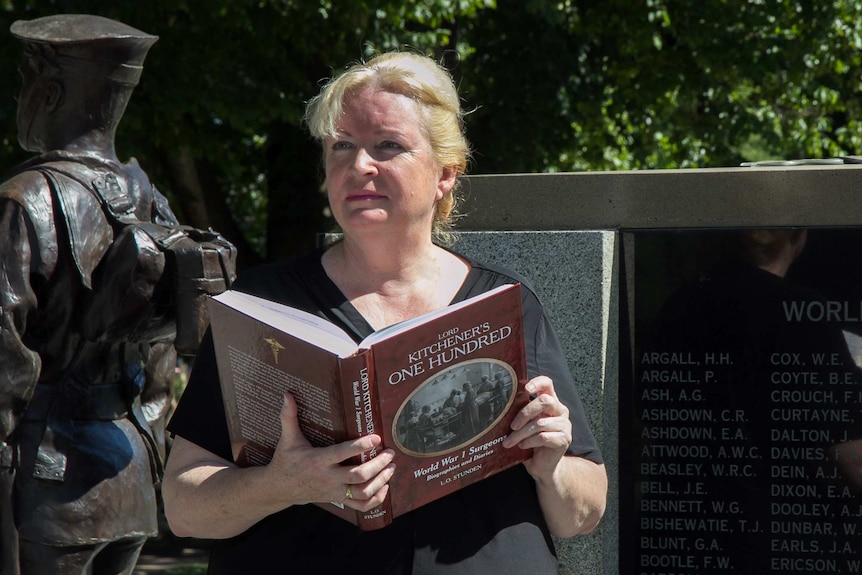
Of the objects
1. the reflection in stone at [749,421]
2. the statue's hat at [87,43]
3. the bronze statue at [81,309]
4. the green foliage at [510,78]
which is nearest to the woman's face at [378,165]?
the reflection in stone at [749,421]

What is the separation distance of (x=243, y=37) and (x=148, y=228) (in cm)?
662

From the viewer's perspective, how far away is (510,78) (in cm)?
1116

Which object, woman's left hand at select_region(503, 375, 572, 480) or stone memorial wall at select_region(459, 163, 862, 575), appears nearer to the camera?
woman's left hand at select_region(503, 375, 572, 480)

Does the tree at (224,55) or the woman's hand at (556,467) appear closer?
the woman's hand at (556,467)

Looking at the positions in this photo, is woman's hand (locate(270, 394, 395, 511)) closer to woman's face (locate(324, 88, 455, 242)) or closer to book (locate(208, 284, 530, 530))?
book (locate(208, 284, 530, 530))

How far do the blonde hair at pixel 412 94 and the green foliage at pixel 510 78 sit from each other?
7.02m

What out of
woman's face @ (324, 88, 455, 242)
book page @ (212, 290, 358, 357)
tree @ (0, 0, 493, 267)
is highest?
tree @ (0, 0, 493, 267)

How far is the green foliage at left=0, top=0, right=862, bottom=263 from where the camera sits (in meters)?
9.76

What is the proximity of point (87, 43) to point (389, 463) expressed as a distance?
2455mm

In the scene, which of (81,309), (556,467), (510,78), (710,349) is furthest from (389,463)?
(510,78)

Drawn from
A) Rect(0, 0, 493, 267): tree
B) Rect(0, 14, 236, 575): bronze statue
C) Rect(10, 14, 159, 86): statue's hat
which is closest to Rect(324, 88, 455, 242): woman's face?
Rect(0, 14, 236, 575): bronze statue

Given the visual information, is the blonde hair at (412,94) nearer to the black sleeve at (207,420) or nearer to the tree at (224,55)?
the black sleeve at (207,420)

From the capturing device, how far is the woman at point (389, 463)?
215 centimetres

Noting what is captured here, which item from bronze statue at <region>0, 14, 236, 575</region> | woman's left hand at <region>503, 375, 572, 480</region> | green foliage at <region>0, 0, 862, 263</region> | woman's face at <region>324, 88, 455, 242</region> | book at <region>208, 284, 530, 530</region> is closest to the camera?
Answer: book at <region>208, 284, 530, 530</region>
